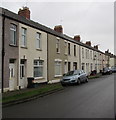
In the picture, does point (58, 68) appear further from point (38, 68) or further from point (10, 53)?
point (10, 53)

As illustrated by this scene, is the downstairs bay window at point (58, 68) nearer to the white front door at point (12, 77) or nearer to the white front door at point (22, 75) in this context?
the white front door at point (22, 75)

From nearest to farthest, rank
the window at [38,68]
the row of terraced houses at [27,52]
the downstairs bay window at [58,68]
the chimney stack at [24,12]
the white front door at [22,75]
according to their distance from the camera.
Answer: the row of terraced houses at [27,52] < the white front door at [22,75] < the window at [38,68] < the chimney stack at [24,12] < the downstairs bay window at [58,68]

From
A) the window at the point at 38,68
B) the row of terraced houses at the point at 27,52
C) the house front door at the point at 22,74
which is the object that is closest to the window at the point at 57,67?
the row of terraced houses at the point at 27,52

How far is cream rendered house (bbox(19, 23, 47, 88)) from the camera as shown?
19156mm

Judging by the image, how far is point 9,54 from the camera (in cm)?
1703

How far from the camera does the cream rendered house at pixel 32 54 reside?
1916 cm

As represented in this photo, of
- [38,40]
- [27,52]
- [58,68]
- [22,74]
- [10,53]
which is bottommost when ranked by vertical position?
[22,74]

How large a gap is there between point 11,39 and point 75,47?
18593mm

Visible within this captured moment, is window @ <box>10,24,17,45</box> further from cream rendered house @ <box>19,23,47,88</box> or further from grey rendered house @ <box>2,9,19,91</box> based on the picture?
cream rendered house @ <box>19,23,47,88</box>

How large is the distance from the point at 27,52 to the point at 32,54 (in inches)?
41.7

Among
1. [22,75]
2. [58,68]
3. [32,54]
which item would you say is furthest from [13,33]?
[58,68]

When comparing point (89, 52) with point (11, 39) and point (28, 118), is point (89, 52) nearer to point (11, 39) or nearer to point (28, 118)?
point (11, 39)

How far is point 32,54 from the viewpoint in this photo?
68.3 feet

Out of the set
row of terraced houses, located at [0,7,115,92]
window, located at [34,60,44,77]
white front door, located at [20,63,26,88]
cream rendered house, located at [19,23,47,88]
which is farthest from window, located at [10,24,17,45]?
window, located at [34,60,44,77]
